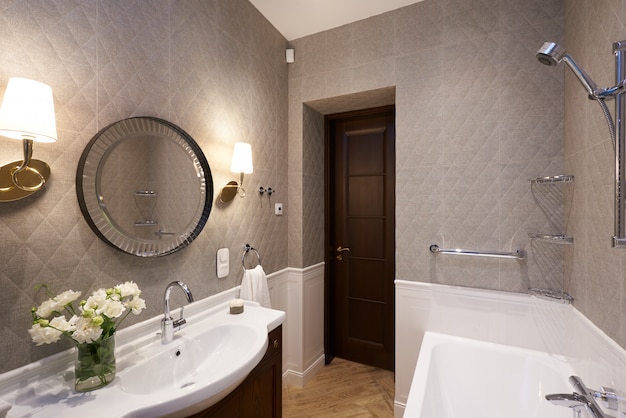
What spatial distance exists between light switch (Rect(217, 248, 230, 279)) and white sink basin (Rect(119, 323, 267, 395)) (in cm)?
35

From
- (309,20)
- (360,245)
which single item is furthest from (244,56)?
(360,245)

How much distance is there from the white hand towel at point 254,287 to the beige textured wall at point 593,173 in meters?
1.65

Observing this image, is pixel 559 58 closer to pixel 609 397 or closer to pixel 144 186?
pixel 609 397

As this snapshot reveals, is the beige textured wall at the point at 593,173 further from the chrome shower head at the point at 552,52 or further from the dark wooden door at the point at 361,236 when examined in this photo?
the dark wooden door at the point at 361,236

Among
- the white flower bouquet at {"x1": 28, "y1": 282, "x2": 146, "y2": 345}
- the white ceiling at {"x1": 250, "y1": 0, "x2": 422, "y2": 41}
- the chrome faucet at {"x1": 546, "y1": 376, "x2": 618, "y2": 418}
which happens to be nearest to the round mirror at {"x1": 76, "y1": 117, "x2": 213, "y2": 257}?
the white flower bouquet at {"x1": 28, "y1": 282, "x2": 146, "y2": 345}

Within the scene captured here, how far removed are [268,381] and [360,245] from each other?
1482 mm

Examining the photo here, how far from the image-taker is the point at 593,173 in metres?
1.35

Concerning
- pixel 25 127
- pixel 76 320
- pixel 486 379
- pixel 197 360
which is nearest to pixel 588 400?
pixel 486 379

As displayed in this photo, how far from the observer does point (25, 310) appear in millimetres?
1027

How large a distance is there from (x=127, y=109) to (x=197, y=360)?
119cm

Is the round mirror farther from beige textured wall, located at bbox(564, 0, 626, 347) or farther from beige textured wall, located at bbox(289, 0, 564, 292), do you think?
beige textured wall, located at bbox(564, 0, 626, 347)

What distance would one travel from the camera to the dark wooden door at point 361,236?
2.66 meters

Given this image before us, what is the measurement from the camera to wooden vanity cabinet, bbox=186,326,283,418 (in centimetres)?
128

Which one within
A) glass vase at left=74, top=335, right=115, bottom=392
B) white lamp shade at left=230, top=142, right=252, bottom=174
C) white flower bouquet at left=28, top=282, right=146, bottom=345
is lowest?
glass vase at left=74, top=335, right=115, bottom=392
